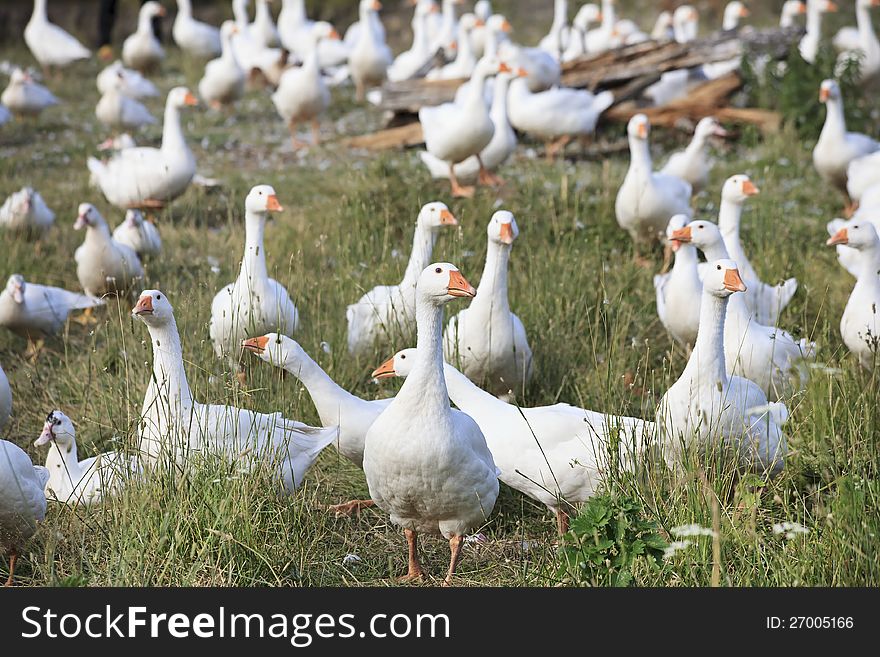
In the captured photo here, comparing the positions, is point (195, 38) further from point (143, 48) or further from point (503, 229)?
point (503, 229)

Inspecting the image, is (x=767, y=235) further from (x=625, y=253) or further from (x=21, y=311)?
(x=21, y=311)

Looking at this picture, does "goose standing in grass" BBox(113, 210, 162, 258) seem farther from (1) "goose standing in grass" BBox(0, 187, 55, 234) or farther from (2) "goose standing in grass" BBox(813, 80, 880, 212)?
(2) "goose standing in grass" BBox(813, 80, 880, 212)

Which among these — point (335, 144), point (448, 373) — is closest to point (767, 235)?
point (448, 373)

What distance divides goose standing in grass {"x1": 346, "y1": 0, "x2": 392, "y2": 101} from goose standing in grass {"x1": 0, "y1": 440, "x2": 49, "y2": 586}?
1154cm

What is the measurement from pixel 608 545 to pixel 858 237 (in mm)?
3324

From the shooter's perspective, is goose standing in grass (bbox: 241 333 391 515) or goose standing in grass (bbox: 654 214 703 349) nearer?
goose standing in grass (bbox: 241 333 391 515)

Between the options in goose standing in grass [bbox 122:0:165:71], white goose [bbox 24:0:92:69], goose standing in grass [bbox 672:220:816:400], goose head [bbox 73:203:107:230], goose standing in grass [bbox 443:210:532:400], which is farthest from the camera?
goose standing in grass [bbox 122:0:165:71]

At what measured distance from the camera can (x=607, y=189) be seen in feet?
31.1

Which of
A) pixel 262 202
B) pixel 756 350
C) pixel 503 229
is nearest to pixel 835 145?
pixel 756 350

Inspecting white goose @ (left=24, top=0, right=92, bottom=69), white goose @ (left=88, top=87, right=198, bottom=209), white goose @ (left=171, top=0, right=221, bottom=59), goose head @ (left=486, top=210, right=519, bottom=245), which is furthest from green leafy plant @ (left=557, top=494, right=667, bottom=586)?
white goose @ (left=171, top=0, right=221, bottom=59)

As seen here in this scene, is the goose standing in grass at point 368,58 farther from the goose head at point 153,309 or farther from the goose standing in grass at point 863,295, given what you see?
the goose head at point 153,309

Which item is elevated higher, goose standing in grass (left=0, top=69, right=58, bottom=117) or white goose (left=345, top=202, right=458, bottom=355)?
goose standing in grass (left=0, top=69, right=58, bottom=117)

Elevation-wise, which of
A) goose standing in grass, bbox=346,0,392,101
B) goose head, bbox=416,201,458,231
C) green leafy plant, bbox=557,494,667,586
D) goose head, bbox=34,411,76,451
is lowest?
green leafy plant, bbox=557,494,667,586

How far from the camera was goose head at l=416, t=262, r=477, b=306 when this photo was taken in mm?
4352
